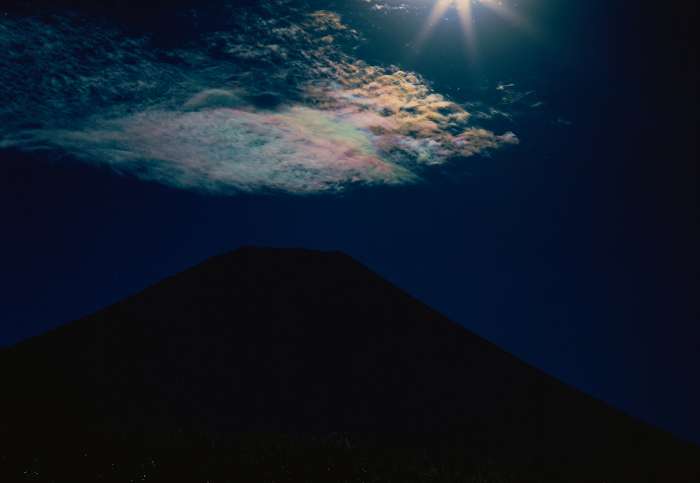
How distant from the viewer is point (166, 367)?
1430 cm

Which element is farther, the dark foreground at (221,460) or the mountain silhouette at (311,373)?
the mountain silhouette at (311,373)

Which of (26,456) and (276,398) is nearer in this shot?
(26,456)

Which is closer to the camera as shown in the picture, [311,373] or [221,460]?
[221,460]

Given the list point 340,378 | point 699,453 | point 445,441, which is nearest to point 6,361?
point 340,378

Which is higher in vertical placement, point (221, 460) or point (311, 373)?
point (311, 373)

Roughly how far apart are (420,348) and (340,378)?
412 centimetres

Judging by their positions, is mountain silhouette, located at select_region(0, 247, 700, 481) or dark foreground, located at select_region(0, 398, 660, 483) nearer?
dark foreground, located at select_region(0, 398, 660, 483)

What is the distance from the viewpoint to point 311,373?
46.4ft

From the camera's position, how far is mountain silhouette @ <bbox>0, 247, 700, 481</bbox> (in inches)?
483

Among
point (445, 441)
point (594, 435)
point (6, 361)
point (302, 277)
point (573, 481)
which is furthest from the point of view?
point (302, 277)

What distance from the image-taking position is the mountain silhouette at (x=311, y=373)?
40.2 feet

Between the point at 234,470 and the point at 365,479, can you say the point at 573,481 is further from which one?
the point at 234,470

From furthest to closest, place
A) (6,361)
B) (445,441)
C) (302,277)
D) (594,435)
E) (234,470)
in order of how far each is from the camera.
Answer: (302,277), (6,361), (594,435), (445,441), (234,470)

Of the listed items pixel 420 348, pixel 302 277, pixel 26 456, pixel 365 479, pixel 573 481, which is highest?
pixel 302 277
